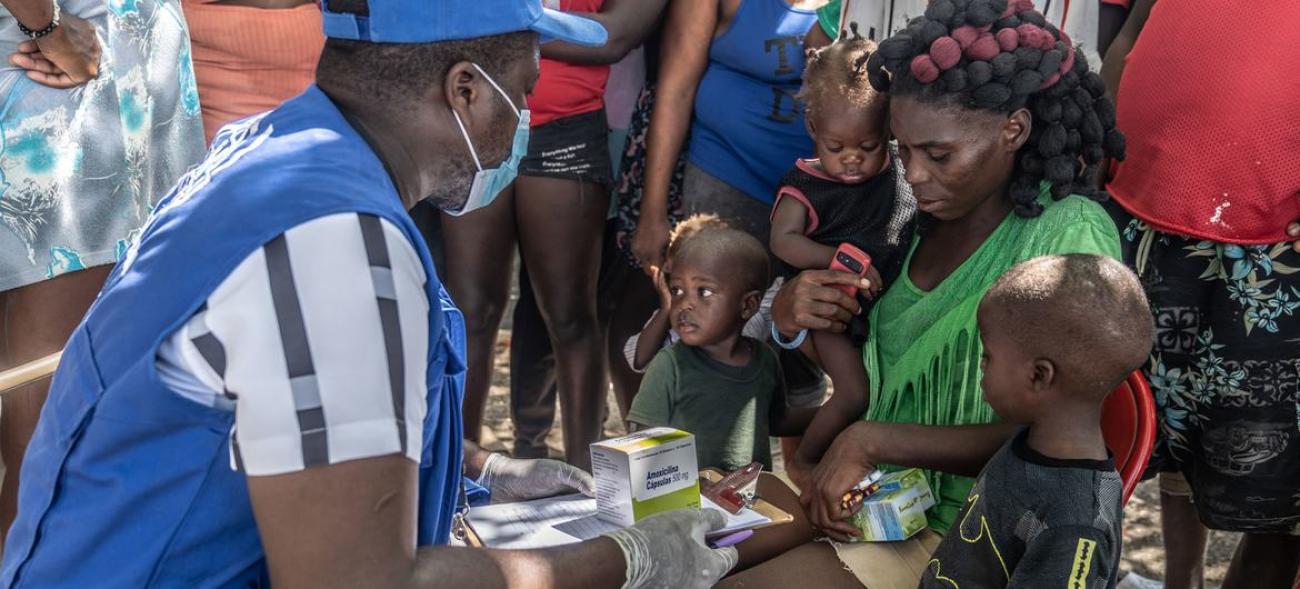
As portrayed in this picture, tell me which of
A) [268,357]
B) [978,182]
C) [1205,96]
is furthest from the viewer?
[1205,96]

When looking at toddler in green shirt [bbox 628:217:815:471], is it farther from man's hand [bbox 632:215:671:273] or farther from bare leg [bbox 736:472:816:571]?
man's hand [bbox 632:215:671:273]

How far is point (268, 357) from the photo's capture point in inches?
54.5

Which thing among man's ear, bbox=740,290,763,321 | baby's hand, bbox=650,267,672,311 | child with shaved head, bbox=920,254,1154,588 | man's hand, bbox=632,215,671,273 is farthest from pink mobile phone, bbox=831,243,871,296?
man's hand, bbox=632,215,671,273

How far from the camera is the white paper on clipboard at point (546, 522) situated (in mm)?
2172

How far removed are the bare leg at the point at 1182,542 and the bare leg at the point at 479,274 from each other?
6.80 ft

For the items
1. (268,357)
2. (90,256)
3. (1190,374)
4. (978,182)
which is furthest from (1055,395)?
(90,256)

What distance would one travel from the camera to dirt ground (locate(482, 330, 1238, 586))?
391 cm

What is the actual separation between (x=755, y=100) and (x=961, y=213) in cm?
112

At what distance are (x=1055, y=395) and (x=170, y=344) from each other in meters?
1.41

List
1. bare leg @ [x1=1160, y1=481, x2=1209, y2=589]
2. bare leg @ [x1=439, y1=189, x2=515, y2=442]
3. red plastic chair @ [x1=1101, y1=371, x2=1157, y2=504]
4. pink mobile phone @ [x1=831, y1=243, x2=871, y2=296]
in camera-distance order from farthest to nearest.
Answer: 1. bare leg @ [x1=439, y1=189, x2=515, y2=442]
2. bare leg @ [x1=1160, y1=481, x2=1209, y2=589]
3. pink mobile phone @ [x1=831, y1=243, x2=871, y2=296]
4. red plastic chair @ [x1=1101, y1=371, x2=1157, y2=504]

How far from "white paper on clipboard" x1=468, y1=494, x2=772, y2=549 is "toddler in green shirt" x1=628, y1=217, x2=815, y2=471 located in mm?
506

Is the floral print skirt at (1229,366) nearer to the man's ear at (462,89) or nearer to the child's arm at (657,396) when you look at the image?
the child's arm at (657,396)

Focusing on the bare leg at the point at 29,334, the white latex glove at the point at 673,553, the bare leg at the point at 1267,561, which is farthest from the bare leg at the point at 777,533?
the bare leg at the point at 29,334

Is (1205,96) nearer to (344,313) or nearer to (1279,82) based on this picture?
(1279,82)
